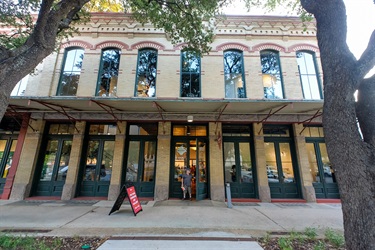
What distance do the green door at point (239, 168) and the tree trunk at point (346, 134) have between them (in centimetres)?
627

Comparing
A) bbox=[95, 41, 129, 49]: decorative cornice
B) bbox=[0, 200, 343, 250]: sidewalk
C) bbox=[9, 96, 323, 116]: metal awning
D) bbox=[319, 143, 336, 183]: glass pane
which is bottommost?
bbox=[0, 200, 343, 250]: sidewalk

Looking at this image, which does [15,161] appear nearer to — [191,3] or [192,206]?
[192,206]

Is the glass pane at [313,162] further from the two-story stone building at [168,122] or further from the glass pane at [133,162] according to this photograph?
the glass pane at [133,162]

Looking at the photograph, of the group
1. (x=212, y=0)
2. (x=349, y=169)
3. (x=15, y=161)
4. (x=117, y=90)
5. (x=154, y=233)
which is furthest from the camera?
(x=117, y=90)

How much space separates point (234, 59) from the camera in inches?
417

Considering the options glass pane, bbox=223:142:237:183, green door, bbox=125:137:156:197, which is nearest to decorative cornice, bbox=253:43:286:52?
glass pane, bbox=223:142:237:183

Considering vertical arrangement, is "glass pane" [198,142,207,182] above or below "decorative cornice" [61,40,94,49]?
below

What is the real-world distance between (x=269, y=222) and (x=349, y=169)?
3714mm

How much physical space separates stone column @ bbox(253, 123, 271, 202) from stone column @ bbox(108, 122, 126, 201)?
7.12 metres

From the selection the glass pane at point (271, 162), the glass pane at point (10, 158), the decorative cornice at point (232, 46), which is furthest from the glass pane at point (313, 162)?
the glass pane at point (10, 158)

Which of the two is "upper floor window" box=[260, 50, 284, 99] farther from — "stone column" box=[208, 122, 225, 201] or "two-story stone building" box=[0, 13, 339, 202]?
"stone column" box=[208, 122, 225, 201]

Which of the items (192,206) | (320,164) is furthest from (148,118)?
(320,164)

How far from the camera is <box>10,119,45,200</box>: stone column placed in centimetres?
855

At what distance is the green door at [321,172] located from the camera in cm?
905
